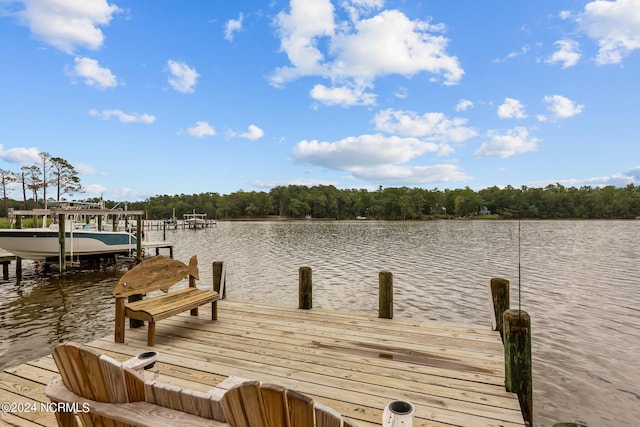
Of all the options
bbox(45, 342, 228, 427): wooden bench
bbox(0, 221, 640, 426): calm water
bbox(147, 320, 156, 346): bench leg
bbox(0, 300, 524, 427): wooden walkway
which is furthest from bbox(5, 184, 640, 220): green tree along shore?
bbox(45, 342, 228, 427): wooden bench

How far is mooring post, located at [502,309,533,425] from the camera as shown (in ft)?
11.6

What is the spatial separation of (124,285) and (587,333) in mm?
10607

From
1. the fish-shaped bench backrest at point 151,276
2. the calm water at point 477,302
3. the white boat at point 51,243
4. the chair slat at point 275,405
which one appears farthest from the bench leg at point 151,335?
the white boat at point 51,243

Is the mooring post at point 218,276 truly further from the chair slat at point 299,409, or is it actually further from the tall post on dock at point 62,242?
the tall post on dock at point 62,242

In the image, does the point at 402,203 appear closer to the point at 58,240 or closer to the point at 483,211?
the point at 483,211

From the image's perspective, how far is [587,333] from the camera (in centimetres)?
873

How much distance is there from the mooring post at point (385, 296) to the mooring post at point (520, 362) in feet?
8.60

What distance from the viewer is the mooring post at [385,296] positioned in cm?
620

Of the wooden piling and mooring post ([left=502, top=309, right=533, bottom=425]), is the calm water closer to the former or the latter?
the wooden piling

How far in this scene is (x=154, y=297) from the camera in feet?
18.7

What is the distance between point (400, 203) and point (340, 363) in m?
125

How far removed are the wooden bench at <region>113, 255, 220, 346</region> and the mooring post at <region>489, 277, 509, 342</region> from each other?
4746mm

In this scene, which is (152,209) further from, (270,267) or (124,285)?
(124,285)

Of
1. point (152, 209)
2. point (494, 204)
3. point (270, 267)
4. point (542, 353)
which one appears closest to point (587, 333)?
point (542, 353)
